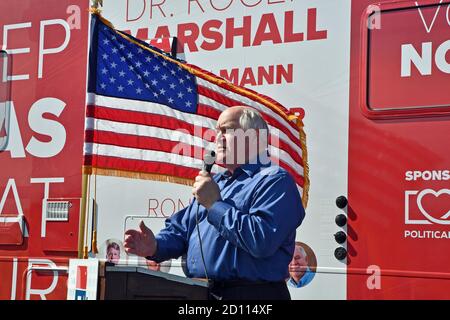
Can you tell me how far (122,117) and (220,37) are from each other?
2.59ft

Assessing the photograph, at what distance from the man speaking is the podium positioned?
0.18 m

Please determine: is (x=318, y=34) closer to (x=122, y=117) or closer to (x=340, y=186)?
(x=340, y=186)

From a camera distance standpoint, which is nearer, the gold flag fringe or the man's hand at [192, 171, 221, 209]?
the man's hand at [192, 171, 221, 209]

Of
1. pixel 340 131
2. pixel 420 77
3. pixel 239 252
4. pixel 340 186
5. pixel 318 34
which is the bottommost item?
pixel 239 252

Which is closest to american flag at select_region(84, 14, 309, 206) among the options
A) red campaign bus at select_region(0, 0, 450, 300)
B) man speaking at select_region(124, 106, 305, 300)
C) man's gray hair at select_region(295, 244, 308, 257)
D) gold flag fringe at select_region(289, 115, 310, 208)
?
red campaign bus at select_region(0, 0, 450, 300)

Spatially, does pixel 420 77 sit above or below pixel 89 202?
above

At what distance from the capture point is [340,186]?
442 centimetres

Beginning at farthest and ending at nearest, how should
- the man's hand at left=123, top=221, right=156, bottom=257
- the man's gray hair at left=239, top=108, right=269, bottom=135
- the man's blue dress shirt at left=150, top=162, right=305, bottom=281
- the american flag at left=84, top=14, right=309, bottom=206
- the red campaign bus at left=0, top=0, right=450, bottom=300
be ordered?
the american flag at left=84, top=14, right=309, bottom=206 < the red campaign bus at left=0, top=0, right=450, bottom=300 < the man's hand at left=123, top=221, right=156, bottom=257 < the man's gray hair at left=239, top=108, right=269, bottom=135 < the man's blue dress shirt at left=150, top=162, right=305, bottom=281

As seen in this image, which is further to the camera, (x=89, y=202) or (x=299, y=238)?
(x=89, y=202)

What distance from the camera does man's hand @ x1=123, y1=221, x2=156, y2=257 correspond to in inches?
141

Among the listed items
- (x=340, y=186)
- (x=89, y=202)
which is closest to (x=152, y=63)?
(x=89, y=202)

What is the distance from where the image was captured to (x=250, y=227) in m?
3.21

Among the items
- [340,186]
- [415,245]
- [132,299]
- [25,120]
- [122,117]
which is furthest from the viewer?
[25,120]

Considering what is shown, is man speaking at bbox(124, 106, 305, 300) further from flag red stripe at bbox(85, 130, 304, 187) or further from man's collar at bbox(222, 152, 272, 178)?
flag red stripe at bbox(85, 130, 304, 187)
